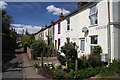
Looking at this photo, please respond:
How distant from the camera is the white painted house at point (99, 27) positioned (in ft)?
24.9

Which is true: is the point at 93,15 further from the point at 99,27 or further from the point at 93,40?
the point at 93,40

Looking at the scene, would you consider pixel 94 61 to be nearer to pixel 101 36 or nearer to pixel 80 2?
pixel 101 36

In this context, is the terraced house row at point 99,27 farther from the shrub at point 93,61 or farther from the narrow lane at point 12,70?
the narrow lane at point 12,70

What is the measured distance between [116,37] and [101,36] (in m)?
1.10

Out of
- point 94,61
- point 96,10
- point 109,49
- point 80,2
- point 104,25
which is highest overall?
point 80,2

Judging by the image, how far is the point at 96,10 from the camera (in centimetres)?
891

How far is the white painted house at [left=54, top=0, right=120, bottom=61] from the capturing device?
759 centimetres

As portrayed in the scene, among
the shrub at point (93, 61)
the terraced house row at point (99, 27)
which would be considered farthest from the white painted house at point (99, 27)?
the shrub at point (93, 61)

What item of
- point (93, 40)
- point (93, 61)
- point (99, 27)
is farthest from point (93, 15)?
point (93, 61)

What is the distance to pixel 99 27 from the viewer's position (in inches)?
337

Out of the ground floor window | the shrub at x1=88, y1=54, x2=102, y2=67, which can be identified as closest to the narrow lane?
the shrub at x1=88, y1=54, x2=102, y2=67

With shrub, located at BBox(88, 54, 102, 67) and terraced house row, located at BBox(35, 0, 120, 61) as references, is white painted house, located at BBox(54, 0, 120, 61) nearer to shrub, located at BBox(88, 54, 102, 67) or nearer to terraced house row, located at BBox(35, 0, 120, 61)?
terraced house row, located at BBox(35, 0, 120, 61)

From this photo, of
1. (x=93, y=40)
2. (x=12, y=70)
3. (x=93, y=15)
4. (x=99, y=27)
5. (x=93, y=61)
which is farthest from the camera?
(x=93, y=15)

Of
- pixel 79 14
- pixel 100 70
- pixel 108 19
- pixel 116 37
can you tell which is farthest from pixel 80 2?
pixel 100 70
